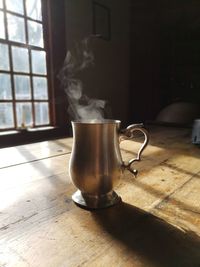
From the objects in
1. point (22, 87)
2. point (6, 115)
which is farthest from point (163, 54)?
point (6, 115)

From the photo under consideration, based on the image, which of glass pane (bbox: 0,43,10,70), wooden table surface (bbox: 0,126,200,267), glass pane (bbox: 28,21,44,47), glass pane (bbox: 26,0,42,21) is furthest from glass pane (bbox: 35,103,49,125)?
wooden table surface (bbox: 0,126,200,267)

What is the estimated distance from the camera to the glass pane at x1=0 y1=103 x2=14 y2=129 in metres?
1.91

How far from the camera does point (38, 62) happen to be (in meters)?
2.16

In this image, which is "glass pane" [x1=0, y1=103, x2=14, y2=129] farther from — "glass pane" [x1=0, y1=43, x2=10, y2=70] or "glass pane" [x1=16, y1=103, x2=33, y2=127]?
"glass pane" [x1=0, y1=43, x2=10, y2=70]

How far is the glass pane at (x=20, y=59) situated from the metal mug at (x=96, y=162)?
5.69ft

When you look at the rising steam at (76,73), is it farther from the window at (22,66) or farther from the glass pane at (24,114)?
the glass pane at (24,114)

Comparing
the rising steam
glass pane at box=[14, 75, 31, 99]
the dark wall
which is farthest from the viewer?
the dark wall

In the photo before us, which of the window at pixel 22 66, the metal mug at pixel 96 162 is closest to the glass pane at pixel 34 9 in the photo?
the window at pixel 22 66

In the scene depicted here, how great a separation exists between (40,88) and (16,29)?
0.53 m

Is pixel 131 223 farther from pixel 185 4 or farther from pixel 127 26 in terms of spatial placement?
pixel 185 4

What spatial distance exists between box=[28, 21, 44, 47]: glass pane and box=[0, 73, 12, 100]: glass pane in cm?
41

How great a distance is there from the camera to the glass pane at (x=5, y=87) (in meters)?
1.89

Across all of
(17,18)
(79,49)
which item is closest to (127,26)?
(79,49)

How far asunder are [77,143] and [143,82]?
10.4 feet
